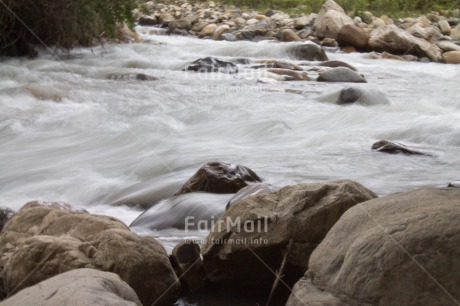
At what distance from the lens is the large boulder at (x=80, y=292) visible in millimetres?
2127

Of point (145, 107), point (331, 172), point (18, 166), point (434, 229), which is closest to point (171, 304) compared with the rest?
point (434, 229)

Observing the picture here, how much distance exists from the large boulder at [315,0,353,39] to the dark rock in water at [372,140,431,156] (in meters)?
9.09

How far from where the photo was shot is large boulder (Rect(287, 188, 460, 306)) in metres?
2.27

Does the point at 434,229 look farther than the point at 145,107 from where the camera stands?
No

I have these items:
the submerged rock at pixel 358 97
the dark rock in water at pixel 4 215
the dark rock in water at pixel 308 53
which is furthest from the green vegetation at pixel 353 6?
the dark rock in water at pixel 4 215

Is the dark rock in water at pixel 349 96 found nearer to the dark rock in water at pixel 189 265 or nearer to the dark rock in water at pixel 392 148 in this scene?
the dark rock in water at pixel 392 148

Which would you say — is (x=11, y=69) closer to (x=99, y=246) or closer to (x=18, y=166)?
(x=18, y=166)

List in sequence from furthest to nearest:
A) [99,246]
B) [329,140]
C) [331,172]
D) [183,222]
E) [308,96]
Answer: [308,96], [329,140], [331,172], [183,222], [99,246]

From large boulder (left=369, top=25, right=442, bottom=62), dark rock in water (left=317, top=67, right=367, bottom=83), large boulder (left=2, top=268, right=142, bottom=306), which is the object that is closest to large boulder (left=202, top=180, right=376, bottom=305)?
large boulder (left=2, top=268, right=142, bottom=306)

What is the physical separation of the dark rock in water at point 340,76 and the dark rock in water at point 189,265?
6.95m

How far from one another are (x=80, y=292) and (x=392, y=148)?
4.26 meters

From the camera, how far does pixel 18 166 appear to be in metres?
5.80

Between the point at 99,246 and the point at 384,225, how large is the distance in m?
1.17

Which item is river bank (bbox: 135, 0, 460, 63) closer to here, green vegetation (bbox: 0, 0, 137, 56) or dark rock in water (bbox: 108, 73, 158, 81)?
green vegetation (bbox: 0, 0, 137, 56)
